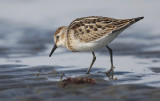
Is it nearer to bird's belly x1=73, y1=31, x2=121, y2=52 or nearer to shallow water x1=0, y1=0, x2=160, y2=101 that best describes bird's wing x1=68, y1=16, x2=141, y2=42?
bird's belly x1=73, y1=31, x2=121, y2=52

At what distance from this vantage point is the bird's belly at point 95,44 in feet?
31.6

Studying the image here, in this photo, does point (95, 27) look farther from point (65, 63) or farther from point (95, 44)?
point (65, 63)

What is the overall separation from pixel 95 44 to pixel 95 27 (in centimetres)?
42

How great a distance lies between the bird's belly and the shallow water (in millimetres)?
566

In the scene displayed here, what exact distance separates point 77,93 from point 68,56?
5307 millimetres

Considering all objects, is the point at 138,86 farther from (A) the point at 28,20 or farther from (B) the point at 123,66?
(A) the point at 28,20

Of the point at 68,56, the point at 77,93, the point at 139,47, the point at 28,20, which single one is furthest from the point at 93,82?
the point at 28,20

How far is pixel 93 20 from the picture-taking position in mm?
9891

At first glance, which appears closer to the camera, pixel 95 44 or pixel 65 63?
pixel 95 44

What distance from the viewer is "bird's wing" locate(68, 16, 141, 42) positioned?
9.62 meters

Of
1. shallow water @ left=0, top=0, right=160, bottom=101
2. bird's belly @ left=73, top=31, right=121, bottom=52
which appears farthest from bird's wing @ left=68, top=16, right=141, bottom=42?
shallow water @ left=0, top=0, right=160, bottom=101

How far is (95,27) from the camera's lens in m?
9.84

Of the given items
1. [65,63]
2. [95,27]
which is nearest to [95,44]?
[95,27]

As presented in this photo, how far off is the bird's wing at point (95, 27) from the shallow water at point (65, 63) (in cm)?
85
